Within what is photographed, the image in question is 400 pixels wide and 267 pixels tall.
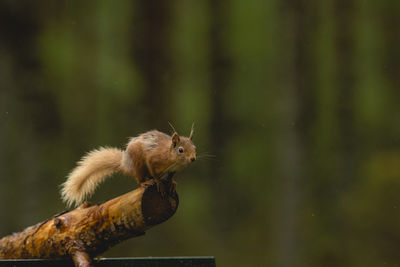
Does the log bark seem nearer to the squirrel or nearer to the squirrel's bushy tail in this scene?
the squirrel

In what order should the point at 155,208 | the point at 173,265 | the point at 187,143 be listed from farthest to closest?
the point at 187,143
the point at 155,208
the point at 173,265

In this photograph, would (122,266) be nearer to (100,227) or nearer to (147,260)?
(147,260)

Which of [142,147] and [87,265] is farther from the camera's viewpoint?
[142,147]

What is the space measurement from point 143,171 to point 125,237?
0.72ft

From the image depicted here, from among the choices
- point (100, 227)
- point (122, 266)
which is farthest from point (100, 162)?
point (122, 266)

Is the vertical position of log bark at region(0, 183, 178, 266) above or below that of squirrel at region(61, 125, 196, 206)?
below

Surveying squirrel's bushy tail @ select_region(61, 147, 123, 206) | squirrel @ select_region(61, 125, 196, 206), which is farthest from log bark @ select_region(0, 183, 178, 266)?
squirrel's bushy tail @ select_region(61, 147, 123, 206)

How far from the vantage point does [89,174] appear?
183 centimetres

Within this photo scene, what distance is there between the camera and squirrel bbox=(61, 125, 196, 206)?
1.59 meters

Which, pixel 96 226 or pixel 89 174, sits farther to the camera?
pixel 89 174

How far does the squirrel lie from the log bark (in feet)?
0.16

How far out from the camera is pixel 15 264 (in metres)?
1.41

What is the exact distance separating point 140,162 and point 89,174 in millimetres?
251

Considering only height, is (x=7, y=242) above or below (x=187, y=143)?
below
